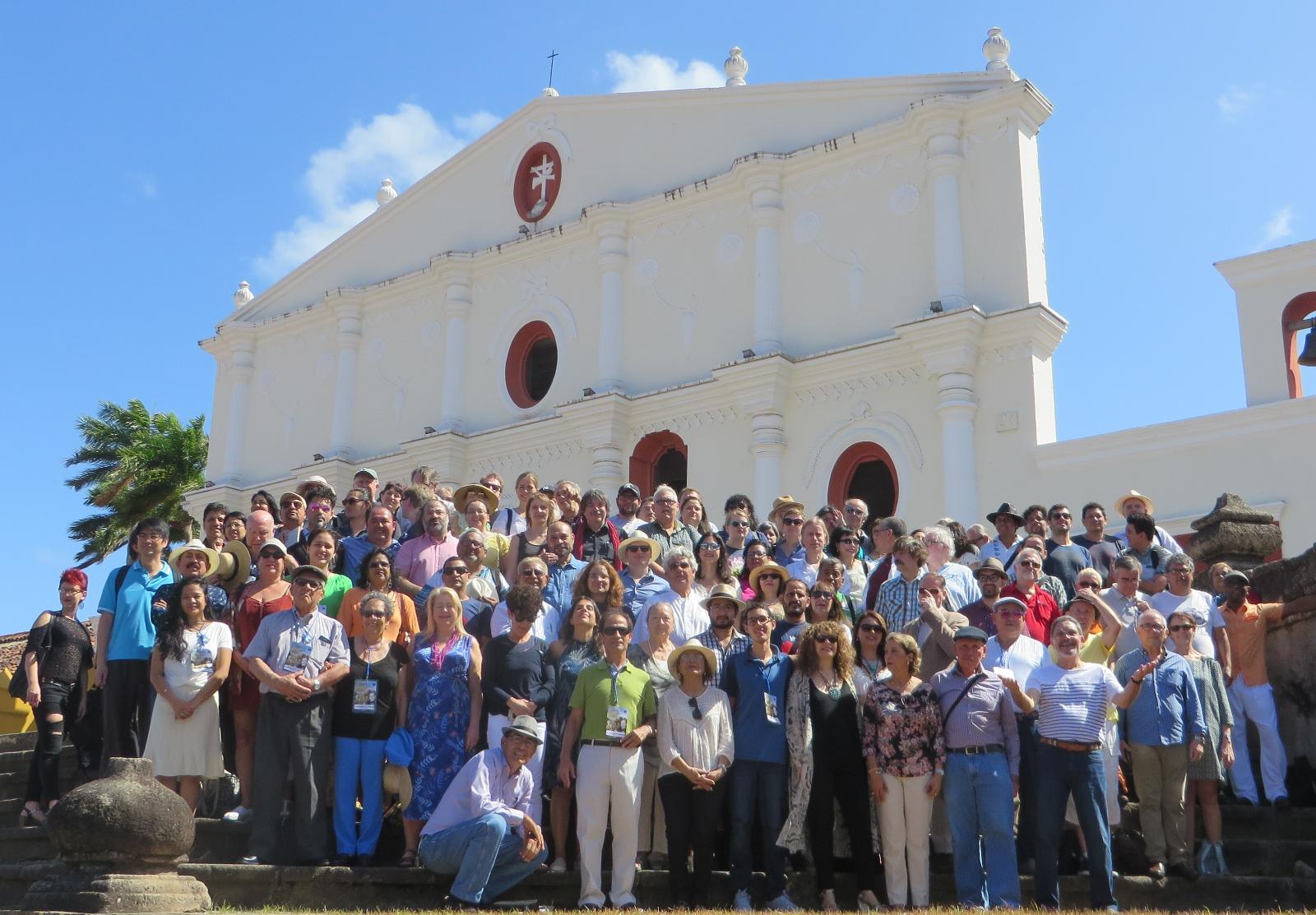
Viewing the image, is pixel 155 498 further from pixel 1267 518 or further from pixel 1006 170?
pixel 1267 518

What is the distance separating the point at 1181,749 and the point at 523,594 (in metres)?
4.18

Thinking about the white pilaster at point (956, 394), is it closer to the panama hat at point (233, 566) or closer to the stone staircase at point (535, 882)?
the stone staircase at point (535, 882)

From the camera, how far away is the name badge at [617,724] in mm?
7664

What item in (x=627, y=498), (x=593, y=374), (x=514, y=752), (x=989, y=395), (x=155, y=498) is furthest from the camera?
(x=155, y=498)

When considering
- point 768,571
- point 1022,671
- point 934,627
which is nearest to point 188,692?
point 768,571

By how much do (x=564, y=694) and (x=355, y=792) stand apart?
136cm

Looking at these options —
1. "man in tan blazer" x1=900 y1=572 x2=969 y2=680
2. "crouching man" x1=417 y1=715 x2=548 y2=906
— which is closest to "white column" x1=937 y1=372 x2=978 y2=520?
"man in tan blazer" x1=900 y1=572 x2=969 y2=680

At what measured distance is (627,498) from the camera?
36.8 feet

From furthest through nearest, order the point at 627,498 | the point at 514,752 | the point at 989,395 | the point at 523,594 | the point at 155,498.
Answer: the point at 155,498
the point at 989,395
the point at 627,498
the point at 523,594
the point at 514,752

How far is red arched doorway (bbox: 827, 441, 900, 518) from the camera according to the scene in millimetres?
18484

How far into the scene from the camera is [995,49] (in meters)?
18.8

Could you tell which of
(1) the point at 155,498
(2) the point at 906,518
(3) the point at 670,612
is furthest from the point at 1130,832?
(1) the point at 155,498

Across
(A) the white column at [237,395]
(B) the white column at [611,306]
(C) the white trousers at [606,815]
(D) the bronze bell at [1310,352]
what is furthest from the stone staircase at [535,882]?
(A) the white column at [237,395]

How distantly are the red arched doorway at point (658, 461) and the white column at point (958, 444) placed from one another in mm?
4672
